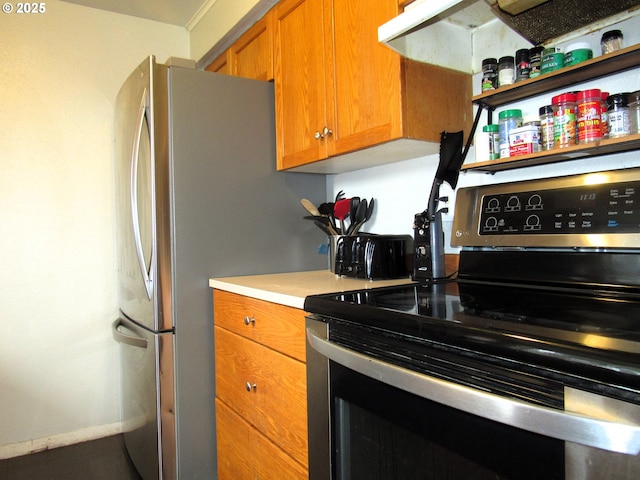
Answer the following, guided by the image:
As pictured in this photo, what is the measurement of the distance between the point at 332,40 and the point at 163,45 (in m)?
1.53

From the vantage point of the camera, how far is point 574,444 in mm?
515

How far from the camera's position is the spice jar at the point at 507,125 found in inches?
45.1

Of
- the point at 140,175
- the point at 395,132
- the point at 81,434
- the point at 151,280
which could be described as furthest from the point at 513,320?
the point at 81,434

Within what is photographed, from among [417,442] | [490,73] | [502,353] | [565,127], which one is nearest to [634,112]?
[565,127]

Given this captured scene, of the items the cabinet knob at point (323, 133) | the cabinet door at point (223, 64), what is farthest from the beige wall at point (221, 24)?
the cabinet knob at point (323, 133)

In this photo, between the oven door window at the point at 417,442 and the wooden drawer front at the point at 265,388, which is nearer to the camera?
the oven door window at the point at 417,442

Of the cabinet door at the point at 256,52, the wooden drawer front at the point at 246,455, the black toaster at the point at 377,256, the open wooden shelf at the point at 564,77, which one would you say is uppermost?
the cabinet door at the point at 256,52

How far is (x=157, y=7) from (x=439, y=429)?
2.51m

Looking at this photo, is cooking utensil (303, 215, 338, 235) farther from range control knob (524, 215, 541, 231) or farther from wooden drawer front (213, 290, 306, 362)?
range control knob (524, 215, 541, 231)

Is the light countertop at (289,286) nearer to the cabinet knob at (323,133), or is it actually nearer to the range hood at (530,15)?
the cabinet knob at (323,133)

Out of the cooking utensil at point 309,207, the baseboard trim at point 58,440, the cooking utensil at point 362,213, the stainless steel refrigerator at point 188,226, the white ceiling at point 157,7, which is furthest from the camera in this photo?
the white ceiling at point 157,7

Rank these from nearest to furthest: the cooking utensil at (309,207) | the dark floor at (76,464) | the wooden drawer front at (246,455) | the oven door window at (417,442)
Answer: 1. the oven door window at (417,442)
2. the wooden drawer front at (246,455)
3. the cooking utensil at (309,207)
4. the dark floor at (76,464)

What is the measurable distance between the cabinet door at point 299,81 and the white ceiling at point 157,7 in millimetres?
842

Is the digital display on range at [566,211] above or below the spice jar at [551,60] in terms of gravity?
below
